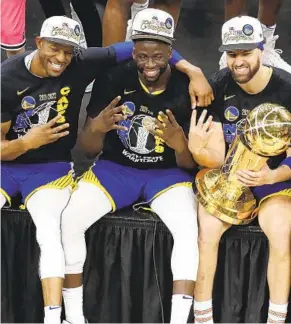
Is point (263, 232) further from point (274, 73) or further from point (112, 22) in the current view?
point (112, 22)

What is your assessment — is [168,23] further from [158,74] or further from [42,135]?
[42,135]


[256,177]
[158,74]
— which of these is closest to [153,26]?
[158,74]

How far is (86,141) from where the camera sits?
8.58 feet

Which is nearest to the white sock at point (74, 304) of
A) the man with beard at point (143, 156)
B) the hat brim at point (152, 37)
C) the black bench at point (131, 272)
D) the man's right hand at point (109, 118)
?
the man with beard at point (143, 156)

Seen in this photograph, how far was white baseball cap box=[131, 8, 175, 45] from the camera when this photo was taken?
7.97ft

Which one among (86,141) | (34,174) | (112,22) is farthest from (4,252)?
(112,22)

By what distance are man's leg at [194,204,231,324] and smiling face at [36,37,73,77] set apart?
0.67m

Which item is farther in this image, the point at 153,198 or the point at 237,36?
the point at 153,198

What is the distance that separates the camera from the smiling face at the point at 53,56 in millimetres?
2422

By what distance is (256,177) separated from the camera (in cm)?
233

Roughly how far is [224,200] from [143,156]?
36cm

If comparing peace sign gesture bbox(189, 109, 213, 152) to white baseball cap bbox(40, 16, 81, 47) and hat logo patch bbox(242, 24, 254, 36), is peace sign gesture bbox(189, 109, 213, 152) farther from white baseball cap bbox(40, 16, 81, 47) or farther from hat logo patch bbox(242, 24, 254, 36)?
white baseball cap bbox(40, 16, 81, 47)

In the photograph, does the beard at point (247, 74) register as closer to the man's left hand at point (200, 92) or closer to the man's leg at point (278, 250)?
the man's left hand at point (200, 92)

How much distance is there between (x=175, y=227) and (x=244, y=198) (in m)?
0.25
